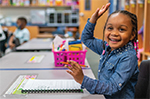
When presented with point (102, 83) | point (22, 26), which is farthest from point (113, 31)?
point (22, 26)

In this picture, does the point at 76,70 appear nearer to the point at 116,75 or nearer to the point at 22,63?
the point at 116,75

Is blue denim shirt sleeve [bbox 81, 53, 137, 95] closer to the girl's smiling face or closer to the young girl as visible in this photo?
the young girl

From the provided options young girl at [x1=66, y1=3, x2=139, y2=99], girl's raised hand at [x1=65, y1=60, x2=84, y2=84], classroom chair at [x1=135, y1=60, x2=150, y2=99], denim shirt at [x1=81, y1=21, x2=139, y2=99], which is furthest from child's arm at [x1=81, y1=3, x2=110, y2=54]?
girl's raised hand at [x1=65, y1=60, x2=84, y2=84]

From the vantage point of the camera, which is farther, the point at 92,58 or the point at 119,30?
the point at 92,58

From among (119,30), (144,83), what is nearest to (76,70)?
(119,30)

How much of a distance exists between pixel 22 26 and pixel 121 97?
3.24 m

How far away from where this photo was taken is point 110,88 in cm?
88

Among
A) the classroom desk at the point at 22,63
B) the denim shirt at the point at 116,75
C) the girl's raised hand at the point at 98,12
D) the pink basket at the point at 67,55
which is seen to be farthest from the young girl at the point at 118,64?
the classroom desk at the point at 22,63

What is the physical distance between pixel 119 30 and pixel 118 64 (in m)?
0.17

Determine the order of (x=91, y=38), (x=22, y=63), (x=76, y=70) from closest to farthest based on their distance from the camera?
(x=76, y=70) → (x=91, y=38) → (x=22, y=63)

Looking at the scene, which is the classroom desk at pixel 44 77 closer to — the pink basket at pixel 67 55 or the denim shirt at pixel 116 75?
the denim shirt at pixel 116 75

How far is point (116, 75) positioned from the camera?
90 centimetres

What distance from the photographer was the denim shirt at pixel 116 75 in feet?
2.89

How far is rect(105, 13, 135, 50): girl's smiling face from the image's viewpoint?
3.13ft
